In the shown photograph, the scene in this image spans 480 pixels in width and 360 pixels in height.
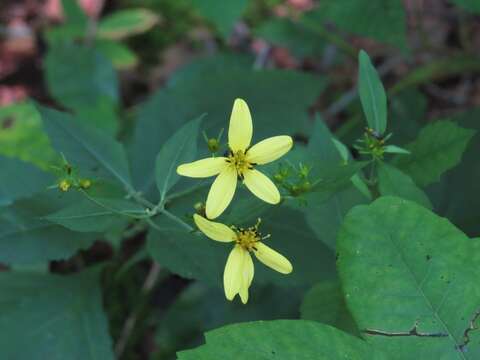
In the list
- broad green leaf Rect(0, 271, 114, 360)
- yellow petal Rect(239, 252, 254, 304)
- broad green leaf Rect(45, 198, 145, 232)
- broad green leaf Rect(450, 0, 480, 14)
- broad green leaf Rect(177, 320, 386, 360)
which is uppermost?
broad green leaf Rect(450, 0, 480, 14)

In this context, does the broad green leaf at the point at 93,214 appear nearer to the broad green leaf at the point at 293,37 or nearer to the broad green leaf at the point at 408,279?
the broad green leaf at the point at 408,279

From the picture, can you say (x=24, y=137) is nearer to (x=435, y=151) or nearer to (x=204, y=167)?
(x=204, y=167)

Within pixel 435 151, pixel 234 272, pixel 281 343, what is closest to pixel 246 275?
pixel 234 272

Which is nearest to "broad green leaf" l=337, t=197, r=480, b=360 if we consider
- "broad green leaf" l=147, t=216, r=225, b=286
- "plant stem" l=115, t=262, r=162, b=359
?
"broad green leaf" l=147, t=216, r=225, b=286

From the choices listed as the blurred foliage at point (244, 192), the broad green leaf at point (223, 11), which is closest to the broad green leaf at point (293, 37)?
the blurred foliage at point (244, 192)

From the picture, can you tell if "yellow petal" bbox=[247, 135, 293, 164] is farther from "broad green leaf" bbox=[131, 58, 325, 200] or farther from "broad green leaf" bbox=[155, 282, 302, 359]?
"broad green leaf" bbox=[155, 282, 302, 359]

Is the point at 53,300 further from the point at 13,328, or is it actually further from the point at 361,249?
the point at 361,249
